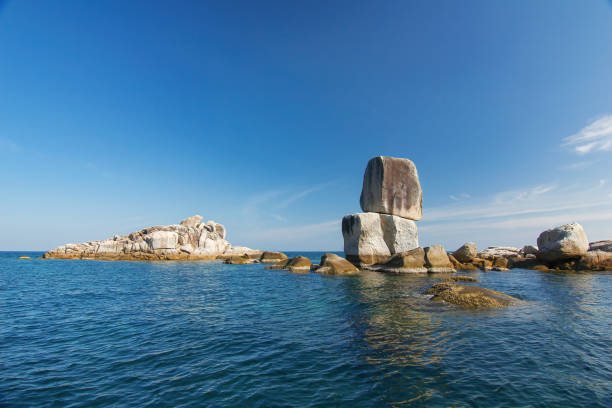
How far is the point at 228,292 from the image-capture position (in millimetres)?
19875

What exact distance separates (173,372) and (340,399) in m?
4.39

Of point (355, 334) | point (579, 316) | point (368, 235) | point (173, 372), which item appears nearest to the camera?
point (173, 372)

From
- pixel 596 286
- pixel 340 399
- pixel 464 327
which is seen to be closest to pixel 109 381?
pixel 340 399

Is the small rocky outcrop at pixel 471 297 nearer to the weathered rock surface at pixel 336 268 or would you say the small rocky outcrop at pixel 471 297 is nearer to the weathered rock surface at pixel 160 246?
the weathered rock surface at pixel 336 268

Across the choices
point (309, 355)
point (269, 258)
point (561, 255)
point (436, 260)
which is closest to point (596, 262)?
point (561, 255)

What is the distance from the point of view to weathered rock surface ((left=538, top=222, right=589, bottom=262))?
31.9 meters

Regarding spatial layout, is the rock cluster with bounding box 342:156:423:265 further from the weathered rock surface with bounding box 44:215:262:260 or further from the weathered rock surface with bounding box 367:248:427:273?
the weathered rock surface with bounding box 44:215:262:260

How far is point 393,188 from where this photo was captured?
36.1 meters

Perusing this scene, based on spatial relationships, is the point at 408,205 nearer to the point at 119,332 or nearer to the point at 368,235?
the point at 368,235

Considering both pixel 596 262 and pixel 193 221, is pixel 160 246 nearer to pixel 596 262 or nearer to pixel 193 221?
pixel 193 221

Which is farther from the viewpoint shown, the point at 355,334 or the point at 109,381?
the point at 355,334

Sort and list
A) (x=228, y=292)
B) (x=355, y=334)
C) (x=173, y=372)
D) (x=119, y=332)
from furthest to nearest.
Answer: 1. (x=228, y=292)
2. (x=119, y=332)
3. (x=355, y=334)
4. (x=173, y=372)

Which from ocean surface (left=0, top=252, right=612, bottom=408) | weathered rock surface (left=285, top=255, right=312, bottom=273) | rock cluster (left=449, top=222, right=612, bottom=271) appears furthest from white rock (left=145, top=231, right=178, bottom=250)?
rock cluster (left=449, top=222, right=612, bottom=271)

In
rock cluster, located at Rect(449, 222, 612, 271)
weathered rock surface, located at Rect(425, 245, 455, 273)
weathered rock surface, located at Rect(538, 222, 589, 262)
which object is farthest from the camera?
weathered rock surface, located at Rect(538, 222, 589, 262)
